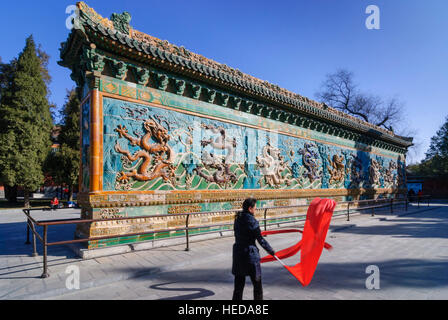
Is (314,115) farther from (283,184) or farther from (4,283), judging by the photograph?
(4,283)

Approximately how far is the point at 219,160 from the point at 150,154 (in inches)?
99.7

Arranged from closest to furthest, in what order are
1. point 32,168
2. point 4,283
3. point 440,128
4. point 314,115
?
point 4,283 → point 314,115 → point 32,168 → point 440,128

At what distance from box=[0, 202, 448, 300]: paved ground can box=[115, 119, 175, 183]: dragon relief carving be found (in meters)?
1.98

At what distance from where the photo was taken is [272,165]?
36.7 ft

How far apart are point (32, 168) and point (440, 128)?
1921 inches

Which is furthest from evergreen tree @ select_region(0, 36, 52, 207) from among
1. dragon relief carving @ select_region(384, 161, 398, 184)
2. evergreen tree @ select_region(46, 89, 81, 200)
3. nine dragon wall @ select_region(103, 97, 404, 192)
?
dragon relief carving @ select_region(384, 161, 398, 184)

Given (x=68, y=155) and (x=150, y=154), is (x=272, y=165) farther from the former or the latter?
(x=68, y=155)

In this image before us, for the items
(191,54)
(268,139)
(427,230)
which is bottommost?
(427,230)

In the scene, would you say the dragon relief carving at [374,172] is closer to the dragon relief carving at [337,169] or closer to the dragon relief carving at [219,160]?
the dragon relief carving at [337,169]

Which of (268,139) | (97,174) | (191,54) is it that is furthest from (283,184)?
(97,174)

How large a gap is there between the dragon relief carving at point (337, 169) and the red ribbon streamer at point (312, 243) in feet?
36.1

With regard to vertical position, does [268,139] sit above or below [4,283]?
above
